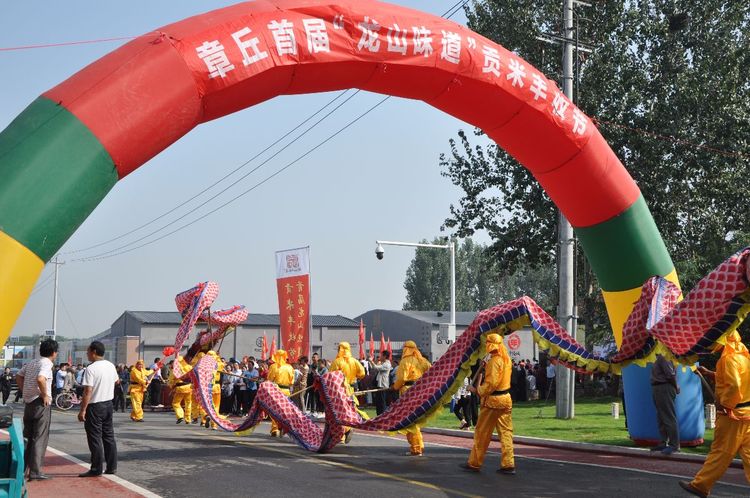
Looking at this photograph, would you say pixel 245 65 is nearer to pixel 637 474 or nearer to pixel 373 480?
pixel 373 480

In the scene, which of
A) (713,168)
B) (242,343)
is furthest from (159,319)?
(713,168)

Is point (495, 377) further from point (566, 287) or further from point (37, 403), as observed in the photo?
point (566, 287)

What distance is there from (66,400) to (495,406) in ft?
78.2

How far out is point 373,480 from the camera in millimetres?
10531

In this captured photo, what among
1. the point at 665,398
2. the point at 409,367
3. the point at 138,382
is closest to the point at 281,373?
the point at 409,367

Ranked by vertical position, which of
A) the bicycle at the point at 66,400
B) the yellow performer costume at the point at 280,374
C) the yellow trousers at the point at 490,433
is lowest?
the bicycle at the point at 66,400

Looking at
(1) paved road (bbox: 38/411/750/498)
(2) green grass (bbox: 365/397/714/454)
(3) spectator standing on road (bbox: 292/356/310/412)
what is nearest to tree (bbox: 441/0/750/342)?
(2) green grass (bbox: 365/397/714/454)

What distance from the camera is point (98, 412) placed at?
1082cm

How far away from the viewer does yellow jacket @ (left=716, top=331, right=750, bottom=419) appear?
346 inches

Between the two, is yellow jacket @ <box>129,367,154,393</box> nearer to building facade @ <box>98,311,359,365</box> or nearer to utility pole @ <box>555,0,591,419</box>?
utility pole @ <box>555,0,591,419</box>

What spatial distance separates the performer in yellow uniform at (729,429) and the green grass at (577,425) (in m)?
4.09

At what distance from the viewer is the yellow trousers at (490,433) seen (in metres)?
11.1

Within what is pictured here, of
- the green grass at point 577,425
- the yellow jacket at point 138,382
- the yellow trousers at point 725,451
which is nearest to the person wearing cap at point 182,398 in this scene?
the yellow jacket at point 138,382

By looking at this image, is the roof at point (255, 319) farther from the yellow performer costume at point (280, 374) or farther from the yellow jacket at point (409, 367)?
the yellow jacket at point (409, 367)
